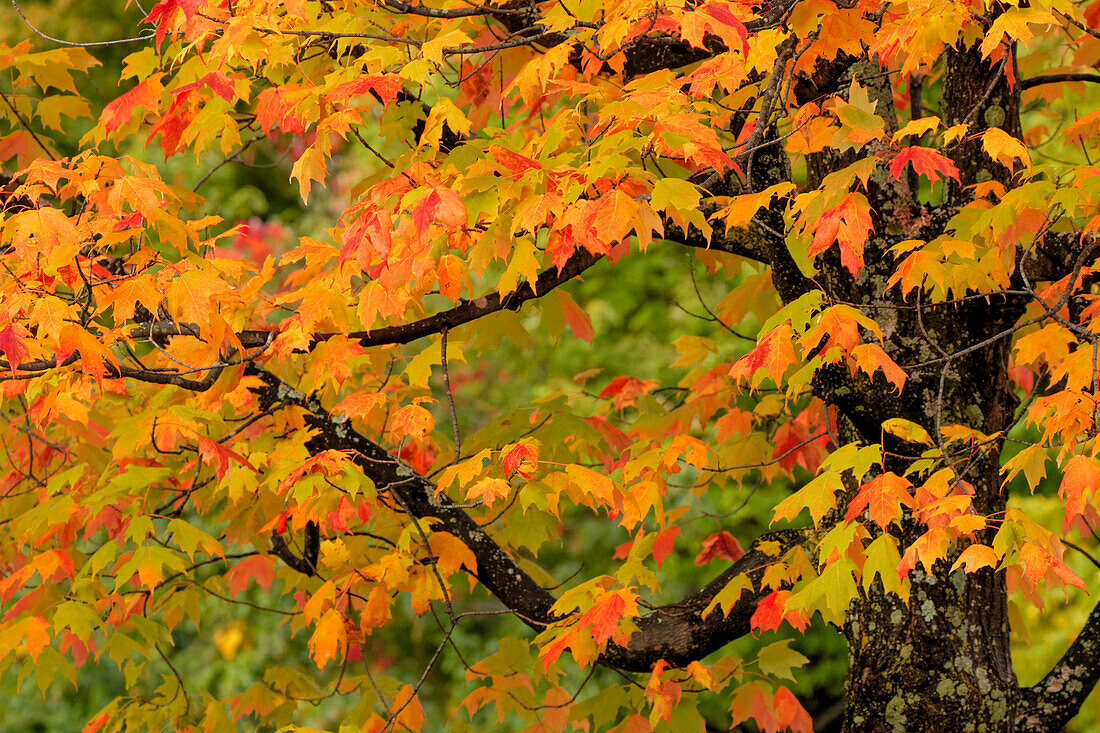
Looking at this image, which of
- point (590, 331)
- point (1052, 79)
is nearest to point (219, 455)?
point (590, 331)

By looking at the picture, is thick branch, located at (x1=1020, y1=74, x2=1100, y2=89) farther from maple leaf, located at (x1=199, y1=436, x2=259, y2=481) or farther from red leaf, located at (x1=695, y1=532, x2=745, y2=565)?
maple leaf, located at (x1=199, y1=436, x2=259, y2=481)

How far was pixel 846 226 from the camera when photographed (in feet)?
7.72

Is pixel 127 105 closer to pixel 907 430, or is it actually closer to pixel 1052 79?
pixel 907 430

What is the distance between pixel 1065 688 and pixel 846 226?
157 cm

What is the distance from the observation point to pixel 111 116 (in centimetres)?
320

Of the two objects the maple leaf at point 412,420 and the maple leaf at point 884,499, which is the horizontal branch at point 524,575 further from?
the maple leaf at point 884,499

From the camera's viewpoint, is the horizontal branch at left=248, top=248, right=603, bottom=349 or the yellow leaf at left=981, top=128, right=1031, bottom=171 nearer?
the yellow leaf at left=981, top=128, right=1031, bottom=171

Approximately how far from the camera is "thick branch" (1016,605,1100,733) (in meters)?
2.80

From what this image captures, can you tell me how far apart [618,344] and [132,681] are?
5103mm

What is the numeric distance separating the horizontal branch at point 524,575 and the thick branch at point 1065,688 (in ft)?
2.65

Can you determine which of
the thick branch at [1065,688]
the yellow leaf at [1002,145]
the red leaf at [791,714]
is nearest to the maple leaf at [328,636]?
the red leaf at [791,714]

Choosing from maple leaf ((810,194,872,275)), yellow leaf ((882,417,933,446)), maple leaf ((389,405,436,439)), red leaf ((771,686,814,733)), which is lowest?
red leaf ((771,686,814,733))

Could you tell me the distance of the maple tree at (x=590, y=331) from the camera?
2.38m

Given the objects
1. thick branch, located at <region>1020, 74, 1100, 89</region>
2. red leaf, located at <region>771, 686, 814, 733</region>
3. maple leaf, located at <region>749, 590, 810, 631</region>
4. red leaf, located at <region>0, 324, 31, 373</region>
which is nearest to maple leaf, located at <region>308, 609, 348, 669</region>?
red leaf, located at <region>0, 324, 31, 373</region>
